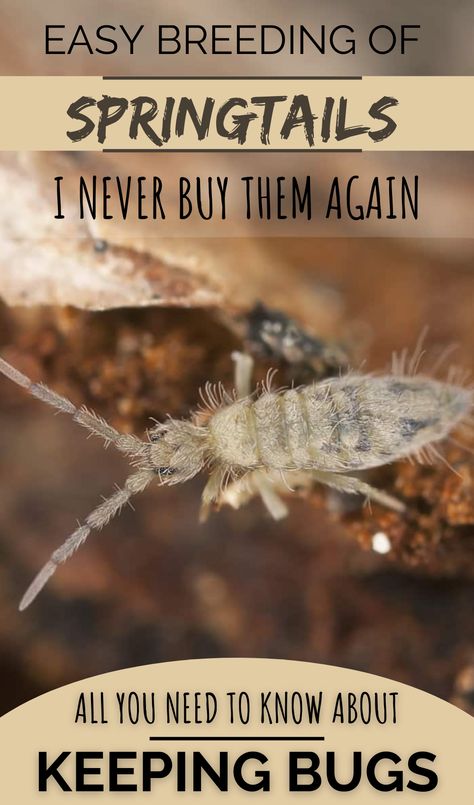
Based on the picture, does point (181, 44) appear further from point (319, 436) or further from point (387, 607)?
point (387, 607)

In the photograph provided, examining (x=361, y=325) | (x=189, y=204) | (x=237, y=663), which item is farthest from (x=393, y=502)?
(x=189, y=204)

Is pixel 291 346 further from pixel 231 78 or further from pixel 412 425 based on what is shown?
pixel 231 78

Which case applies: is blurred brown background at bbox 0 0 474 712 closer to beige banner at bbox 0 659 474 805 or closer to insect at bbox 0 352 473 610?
insect at bbox 0 352 473 610

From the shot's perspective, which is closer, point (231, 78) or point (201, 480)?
point (231, 78)

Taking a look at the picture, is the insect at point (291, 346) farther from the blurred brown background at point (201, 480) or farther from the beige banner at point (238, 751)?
the beige banner at point (238, 751)

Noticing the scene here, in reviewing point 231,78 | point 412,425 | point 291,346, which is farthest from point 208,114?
point 412,425

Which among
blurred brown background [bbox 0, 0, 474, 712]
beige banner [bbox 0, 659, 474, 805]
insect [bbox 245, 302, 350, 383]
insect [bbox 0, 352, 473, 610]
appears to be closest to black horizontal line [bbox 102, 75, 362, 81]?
blurred brown background [bbox 0, 0, 474, 712]
